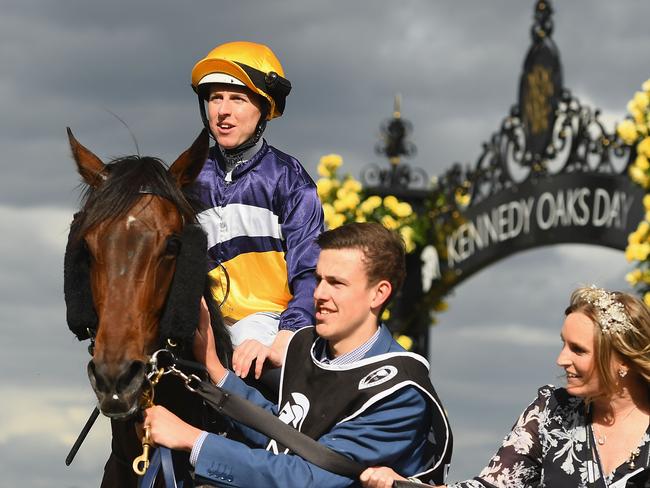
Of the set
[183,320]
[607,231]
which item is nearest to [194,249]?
[183,320]

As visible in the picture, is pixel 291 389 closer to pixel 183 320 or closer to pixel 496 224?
pixel 183 320

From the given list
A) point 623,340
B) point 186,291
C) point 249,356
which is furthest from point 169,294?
point 623,340

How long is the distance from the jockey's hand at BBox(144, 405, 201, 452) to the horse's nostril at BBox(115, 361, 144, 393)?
10.9 inches

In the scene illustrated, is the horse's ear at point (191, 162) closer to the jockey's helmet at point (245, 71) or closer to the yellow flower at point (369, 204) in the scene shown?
the jockey's helmet at point (245, 71)

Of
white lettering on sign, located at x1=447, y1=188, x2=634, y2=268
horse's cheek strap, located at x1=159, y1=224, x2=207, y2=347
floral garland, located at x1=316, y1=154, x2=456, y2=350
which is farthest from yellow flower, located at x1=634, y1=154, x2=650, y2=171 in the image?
horse's cheek strap, located at x1=159, y1=224, x2=207, y2=347

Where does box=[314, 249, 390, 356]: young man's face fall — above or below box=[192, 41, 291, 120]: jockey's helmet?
below

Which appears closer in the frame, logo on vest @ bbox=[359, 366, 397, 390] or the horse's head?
the horse's head

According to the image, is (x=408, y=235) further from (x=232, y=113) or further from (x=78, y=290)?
(x=78, y=290)

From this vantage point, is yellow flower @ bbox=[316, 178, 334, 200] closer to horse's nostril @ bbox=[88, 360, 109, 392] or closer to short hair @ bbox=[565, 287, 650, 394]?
short hair @ bbox=[565, 287, 650, 394]

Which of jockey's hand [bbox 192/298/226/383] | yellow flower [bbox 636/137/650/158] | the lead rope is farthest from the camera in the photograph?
yellow flower [bbox 636/137/650/158]

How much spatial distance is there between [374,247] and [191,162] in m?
0.66

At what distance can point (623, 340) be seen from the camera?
411cm

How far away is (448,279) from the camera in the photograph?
1590 centimetres

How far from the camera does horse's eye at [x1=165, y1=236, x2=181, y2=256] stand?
12.2 ft
